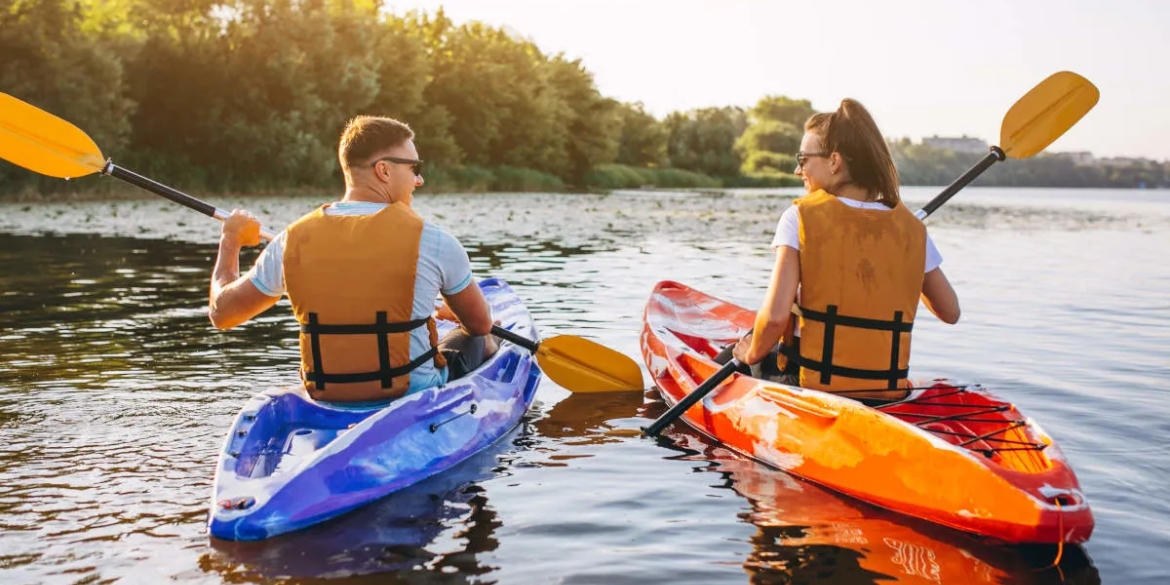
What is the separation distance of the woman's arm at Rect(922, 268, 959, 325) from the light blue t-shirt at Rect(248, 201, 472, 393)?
77.5 inches

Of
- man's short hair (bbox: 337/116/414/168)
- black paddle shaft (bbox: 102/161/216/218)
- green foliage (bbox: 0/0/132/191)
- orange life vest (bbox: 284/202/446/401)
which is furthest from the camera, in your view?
green foliage (bbox: 0/0/132/191)

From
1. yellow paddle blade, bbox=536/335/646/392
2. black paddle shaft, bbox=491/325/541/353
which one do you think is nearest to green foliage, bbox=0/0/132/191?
yellow paddle blade, bbox=536/335/646/392

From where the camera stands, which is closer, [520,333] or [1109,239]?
[520,333]

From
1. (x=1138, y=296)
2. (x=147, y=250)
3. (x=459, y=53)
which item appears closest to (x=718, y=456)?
(x=1138, y=296)

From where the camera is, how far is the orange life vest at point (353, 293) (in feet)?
13.4

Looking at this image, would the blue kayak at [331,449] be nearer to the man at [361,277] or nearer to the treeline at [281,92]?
the man at [361,277]

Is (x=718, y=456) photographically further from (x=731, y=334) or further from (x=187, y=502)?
(x=187, y=502)

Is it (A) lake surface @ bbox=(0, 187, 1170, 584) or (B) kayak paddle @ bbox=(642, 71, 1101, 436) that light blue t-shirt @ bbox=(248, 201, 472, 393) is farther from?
(B) kayak paddle @ bbox=(642, 71, 1101, 436)

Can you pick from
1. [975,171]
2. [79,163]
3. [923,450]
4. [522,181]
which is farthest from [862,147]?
[522,181]

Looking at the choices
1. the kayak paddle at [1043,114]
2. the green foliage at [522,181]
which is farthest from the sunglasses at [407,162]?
the green foliage at [522,181]

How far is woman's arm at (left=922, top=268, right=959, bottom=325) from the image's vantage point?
14.7 feet

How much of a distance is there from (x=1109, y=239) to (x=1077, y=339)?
13.0 m

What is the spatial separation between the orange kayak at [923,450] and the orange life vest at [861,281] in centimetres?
20

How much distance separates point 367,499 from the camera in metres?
3.96
